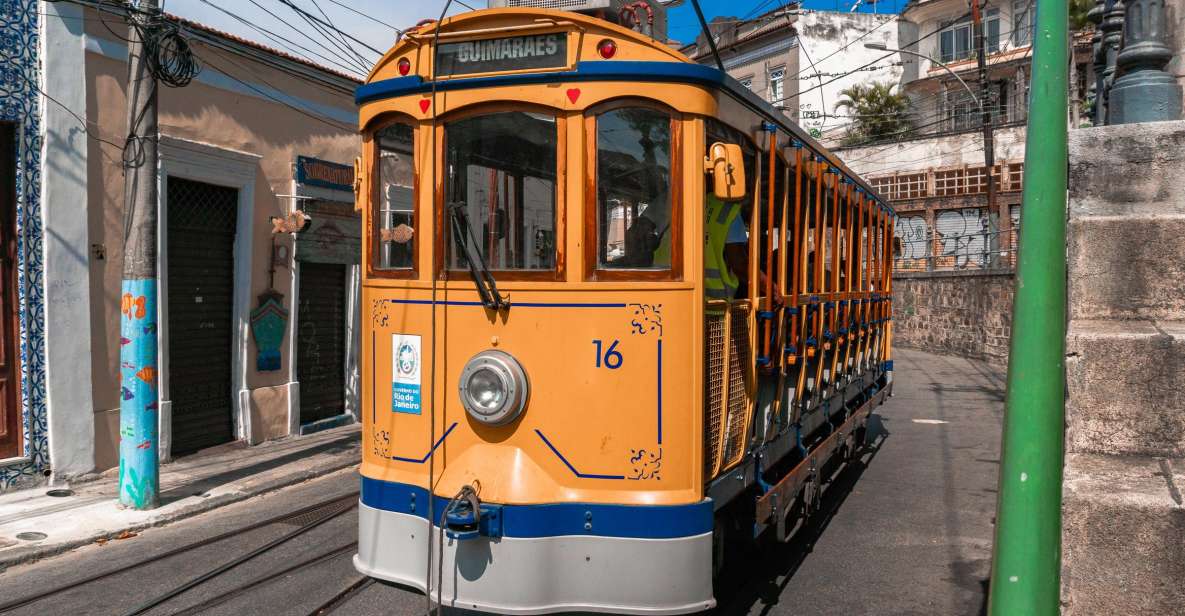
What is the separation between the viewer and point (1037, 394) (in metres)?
2.23

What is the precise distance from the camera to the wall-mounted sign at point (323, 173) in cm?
1262

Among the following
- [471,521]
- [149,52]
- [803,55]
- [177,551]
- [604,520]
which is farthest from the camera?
[803,55]

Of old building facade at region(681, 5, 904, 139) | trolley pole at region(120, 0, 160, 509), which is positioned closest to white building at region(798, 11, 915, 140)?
old building facade at region(681, 5, 904, 139)

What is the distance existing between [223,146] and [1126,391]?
34.7 feet

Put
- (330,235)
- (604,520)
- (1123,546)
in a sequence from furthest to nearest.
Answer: (330,235) < (604,520) < (1123,546)

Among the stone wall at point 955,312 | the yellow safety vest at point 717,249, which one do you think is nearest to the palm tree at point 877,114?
the stone wall at point 955,312

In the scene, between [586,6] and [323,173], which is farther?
[323,173]

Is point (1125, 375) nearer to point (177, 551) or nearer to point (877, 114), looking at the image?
point (177, 551)

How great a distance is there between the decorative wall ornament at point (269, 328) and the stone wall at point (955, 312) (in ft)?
59.1

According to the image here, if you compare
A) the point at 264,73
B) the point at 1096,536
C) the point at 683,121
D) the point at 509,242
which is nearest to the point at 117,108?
the point at 264,73

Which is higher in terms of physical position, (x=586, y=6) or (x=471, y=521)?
(x=586, y=6)

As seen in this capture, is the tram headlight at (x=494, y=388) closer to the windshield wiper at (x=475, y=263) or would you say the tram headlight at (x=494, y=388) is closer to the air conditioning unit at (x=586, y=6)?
the windshield wiper at (x=475, y=263)

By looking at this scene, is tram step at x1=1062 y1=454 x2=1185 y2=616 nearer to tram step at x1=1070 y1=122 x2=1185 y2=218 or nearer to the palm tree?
tram step at x1=1070 y1=122 x2=1185 y2=218

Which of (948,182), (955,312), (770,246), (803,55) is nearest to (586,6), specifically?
(770,246)
